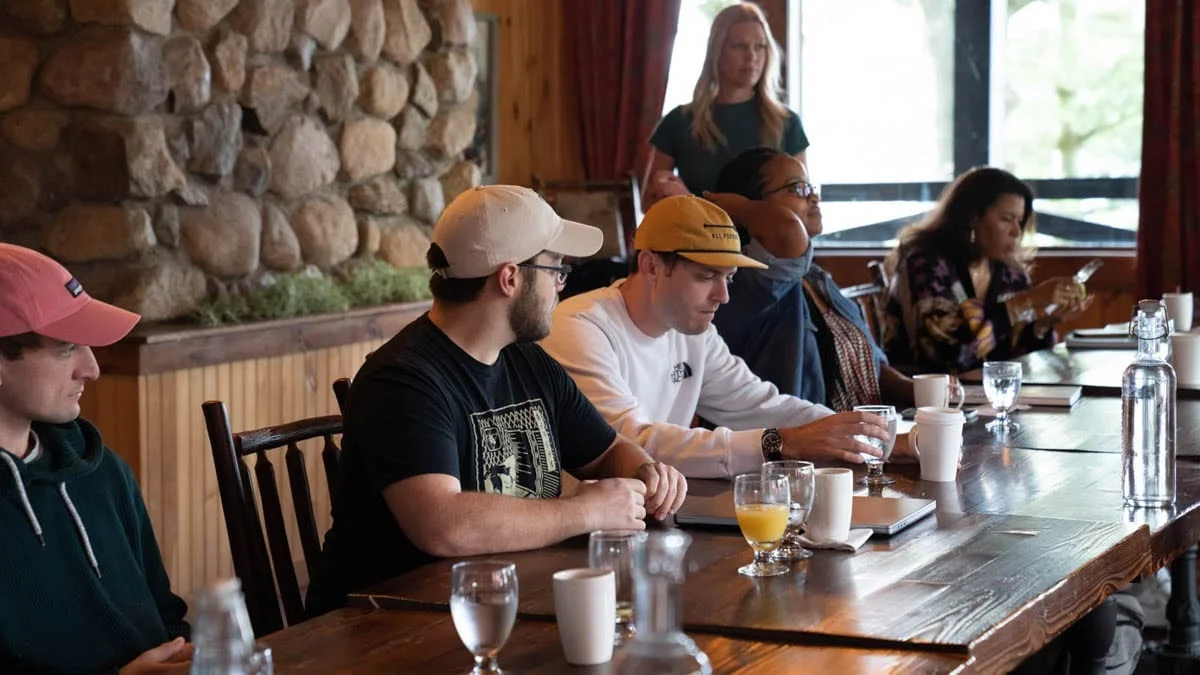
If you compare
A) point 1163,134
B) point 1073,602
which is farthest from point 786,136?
point 1073,602

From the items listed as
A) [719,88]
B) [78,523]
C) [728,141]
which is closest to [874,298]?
[728,141]

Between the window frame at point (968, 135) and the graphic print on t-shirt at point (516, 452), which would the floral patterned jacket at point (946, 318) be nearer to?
the window frame at point (968, 135)

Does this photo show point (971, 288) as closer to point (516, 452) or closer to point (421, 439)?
point (516, 452)

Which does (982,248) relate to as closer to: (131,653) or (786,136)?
(786,136)

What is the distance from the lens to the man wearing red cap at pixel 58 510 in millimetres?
1646

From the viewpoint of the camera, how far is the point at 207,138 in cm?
389

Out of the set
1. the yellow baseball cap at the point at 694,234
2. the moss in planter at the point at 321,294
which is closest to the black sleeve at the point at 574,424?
the yellow baseball cap at the point at 694,234

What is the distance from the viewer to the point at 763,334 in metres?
3.41

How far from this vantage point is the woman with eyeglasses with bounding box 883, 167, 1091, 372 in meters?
3.96

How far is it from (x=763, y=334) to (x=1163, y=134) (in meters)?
2.79

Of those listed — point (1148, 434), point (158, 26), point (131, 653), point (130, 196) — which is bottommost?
point (131, 653)

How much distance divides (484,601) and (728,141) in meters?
3.52

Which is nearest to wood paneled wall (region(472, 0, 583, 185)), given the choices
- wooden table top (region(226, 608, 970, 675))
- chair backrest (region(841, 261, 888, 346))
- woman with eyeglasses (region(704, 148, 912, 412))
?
chair backrest (region(841, 261, 888, 346))

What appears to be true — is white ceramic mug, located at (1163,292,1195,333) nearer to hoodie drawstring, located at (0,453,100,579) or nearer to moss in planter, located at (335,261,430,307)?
moss in planter, located at (335,261,430,307)
